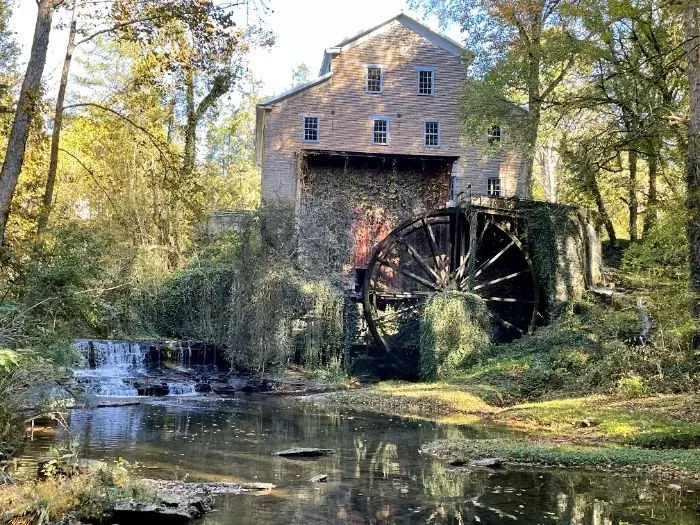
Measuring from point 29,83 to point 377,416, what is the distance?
9271 millimetres

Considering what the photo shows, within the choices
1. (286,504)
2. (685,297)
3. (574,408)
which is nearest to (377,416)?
(574,408)

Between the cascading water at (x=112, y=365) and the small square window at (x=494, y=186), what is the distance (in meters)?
17.2

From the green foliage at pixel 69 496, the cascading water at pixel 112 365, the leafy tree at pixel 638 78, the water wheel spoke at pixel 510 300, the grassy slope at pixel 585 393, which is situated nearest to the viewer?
the green foliage at pixel 69 496

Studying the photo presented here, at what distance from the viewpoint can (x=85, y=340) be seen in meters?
20.4

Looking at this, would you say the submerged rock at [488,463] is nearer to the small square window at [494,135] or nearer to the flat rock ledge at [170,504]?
the flat rock ledge at [170,504]

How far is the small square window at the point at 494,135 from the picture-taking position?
3030cm

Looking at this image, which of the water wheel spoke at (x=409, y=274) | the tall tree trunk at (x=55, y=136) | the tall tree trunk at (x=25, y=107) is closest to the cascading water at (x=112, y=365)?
the tall tree trunk at (x=55, y=136)

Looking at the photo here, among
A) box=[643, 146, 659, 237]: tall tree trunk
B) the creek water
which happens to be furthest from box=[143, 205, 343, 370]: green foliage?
box=[643, 146, 659, 237]: tall tree trunk

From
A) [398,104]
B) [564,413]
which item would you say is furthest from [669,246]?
[398,104]

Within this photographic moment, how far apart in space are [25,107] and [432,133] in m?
22.7

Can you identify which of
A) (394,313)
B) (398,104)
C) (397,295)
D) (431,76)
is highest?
(431,76)

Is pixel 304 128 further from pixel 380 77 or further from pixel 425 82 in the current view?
pixel 425 82

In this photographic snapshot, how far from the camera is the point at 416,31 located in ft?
105

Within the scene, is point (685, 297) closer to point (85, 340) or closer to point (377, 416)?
point (377, 416)
